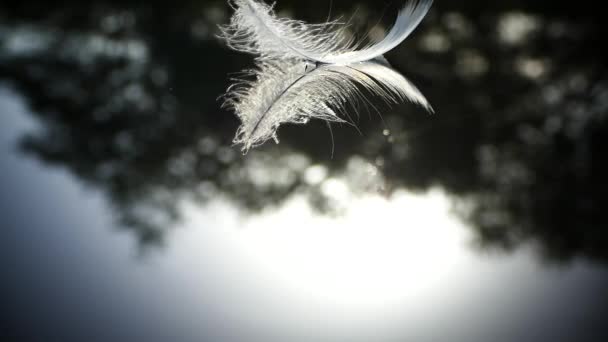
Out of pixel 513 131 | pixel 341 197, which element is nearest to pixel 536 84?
pixel 513 131

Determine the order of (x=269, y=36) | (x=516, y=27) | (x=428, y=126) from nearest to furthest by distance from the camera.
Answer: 1. (x=269, y=36)
2. (x=428, y=126)
3. (x=516, y=27)

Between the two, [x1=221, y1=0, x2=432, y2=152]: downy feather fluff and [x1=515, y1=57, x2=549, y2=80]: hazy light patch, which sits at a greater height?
[x1=515, y1=57, x2=549, y2=80]: hazy light patch

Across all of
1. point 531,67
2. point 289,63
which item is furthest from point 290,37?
point 531,67

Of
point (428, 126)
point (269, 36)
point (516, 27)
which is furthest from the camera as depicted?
point (516, 27)

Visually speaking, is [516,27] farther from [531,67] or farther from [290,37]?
[290,37]

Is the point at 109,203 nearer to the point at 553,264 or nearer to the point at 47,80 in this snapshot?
the point at 47,80

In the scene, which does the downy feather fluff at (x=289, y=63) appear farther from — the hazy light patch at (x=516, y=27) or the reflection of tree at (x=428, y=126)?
the hazy light patch at (x=516, y=27)

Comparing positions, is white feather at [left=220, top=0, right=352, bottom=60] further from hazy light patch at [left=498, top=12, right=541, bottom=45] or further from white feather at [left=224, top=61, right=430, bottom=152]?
hazy light patch at [left=498, top=12, right=541, bottom=45]

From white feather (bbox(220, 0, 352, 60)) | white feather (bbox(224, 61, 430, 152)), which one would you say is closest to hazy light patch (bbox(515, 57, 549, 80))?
white feather (bbox(224, 61, 430, 152))

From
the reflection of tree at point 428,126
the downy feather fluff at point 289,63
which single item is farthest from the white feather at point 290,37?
the reflection of tree at point 428,126
